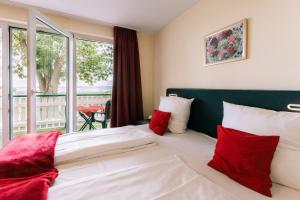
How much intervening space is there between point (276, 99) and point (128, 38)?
2.47 meters

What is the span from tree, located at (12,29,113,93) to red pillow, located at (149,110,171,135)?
1.63m

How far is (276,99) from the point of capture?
126cm

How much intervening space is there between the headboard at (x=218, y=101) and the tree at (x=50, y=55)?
182 centimetres

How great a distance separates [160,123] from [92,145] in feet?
2.90

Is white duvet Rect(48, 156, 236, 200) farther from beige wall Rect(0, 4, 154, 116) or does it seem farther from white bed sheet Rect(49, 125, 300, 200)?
beige wall Rect(0, 4, 154, 116)

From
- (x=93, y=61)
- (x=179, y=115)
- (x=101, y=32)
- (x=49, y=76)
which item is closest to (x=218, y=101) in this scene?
(x=179, y=115)

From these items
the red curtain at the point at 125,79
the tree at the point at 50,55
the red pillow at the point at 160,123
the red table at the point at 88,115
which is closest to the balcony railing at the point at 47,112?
the tree at the point at 50,55

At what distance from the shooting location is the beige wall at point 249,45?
1.25 metres

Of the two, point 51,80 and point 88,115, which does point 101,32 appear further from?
point 88,115

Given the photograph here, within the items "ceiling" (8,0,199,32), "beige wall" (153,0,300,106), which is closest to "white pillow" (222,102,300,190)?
"beige wall" (153,0,300,106)

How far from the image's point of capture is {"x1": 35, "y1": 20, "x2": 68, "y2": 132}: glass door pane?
229 centimetres

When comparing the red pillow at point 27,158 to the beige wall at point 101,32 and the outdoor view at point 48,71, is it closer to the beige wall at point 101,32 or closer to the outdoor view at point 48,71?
the outdoor view at point 48,71

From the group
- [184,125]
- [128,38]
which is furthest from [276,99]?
[128,38]

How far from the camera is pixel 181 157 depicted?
1.27m
